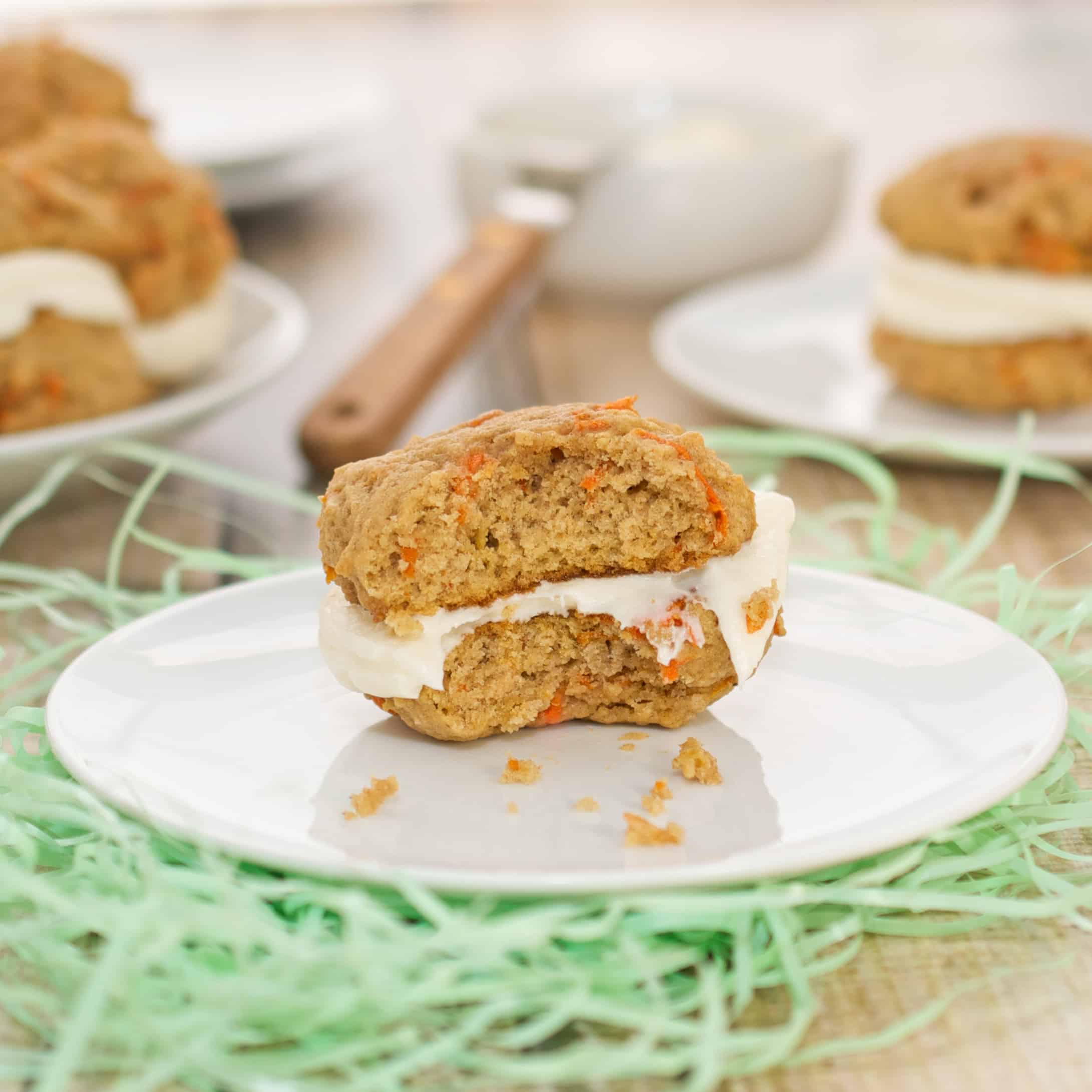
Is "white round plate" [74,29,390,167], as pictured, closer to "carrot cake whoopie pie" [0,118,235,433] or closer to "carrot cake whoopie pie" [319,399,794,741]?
"carrot cake whoopie pie" [0,118,235,433]

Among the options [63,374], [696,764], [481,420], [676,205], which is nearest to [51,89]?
[63,374]

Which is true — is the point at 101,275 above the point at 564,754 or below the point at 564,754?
above

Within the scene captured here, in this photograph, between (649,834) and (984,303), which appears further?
(984,303)

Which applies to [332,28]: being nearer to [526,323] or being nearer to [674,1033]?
[526,323]

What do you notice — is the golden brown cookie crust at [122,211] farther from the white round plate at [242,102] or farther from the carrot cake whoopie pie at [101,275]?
the white round plate at [242,102]

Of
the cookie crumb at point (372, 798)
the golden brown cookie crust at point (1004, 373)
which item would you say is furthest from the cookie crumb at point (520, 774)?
the golden brown cookie crust at point (1004, 373)

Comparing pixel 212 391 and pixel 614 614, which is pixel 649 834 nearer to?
pixel 614 614

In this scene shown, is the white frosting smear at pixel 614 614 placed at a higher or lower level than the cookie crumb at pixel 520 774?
higher
